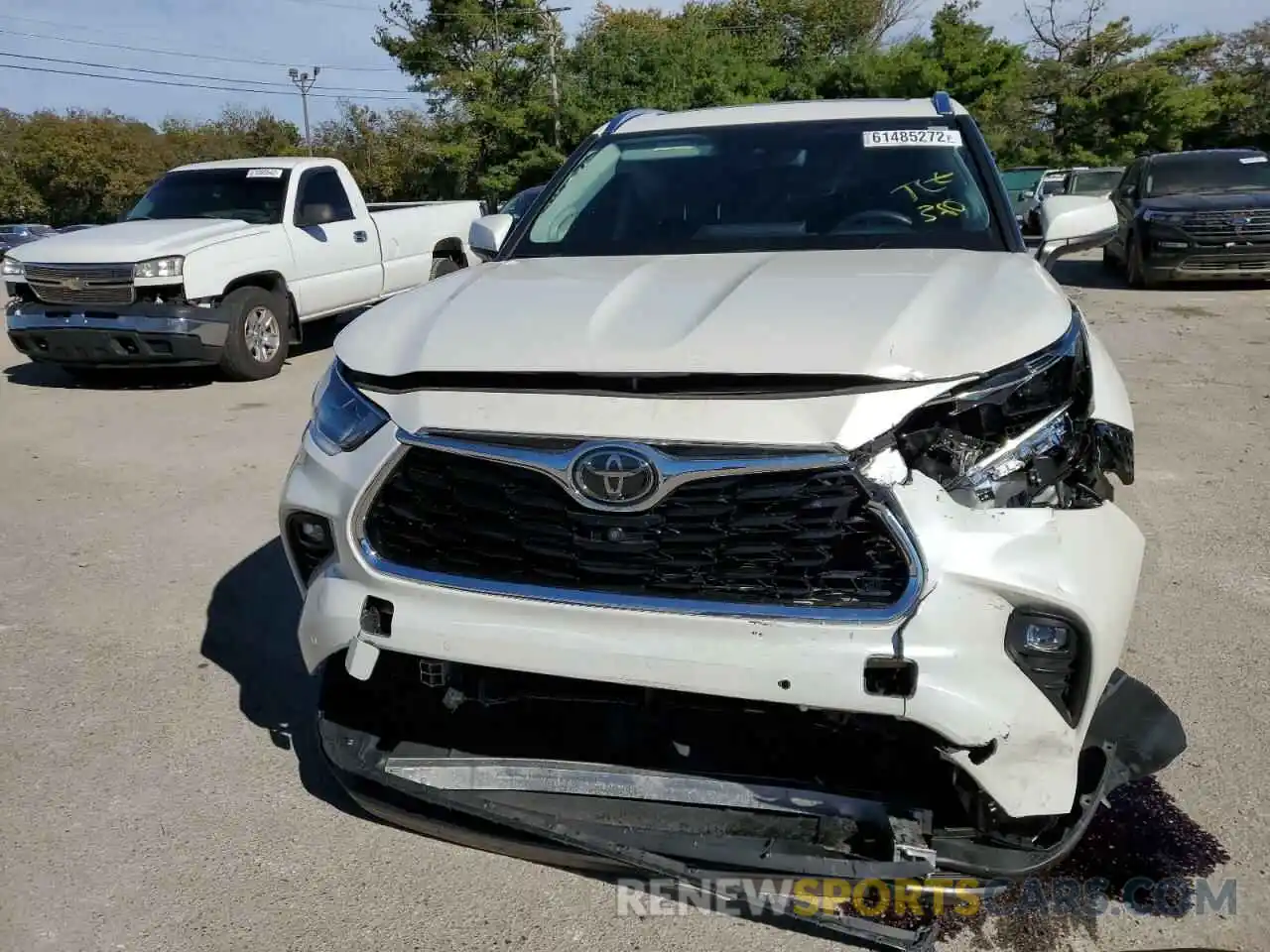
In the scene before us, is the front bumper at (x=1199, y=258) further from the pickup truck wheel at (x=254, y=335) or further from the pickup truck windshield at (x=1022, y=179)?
the pickup truck wheel at (x=254, y=335)

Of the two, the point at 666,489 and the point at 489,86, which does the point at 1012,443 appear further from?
the point at 489,86

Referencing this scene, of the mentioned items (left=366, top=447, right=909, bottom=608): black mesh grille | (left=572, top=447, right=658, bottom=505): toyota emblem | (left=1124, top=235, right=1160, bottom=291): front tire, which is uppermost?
(left=572, top=447, right=658, bottom=505): toyota emblem

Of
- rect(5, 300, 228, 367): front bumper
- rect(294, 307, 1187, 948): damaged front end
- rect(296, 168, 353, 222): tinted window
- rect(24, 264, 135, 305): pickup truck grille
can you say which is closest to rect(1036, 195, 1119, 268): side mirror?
rect(294, 307, 1187, 948): damaged front end

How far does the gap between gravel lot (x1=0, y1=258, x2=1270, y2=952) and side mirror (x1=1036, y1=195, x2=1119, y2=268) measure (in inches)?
54.0

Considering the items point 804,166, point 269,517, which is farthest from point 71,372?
point 804,166

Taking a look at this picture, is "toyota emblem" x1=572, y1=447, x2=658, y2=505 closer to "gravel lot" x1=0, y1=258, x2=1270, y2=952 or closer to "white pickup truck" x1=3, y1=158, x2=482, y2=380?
"gravel lot" x1=0, y1=258, x2=1270, y2=952

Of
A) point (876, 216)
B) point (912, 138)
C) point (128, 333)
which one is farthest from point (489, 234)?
point (128, 333)

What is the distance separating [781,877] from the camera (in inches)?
83.7

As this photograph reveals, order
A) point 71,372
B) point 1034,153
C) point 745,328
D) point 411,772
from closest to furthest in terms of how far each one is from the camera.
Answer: point 745,328 < point 411,772 < point 71,372 < point 1034,153

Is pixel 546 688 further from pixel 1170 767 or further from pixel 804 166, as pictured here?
pixel 804 166

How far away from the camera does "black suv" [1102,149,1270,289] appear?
467 inches

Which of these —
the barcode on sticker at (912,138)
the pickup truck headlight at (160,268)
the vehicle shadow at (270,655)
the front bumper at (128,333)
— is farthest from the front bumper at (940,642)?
the pickup truck headlight at (160,268)

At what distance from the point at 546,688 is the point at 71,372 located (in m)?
8.93

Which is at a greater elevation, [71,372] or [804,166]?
[804,166]
